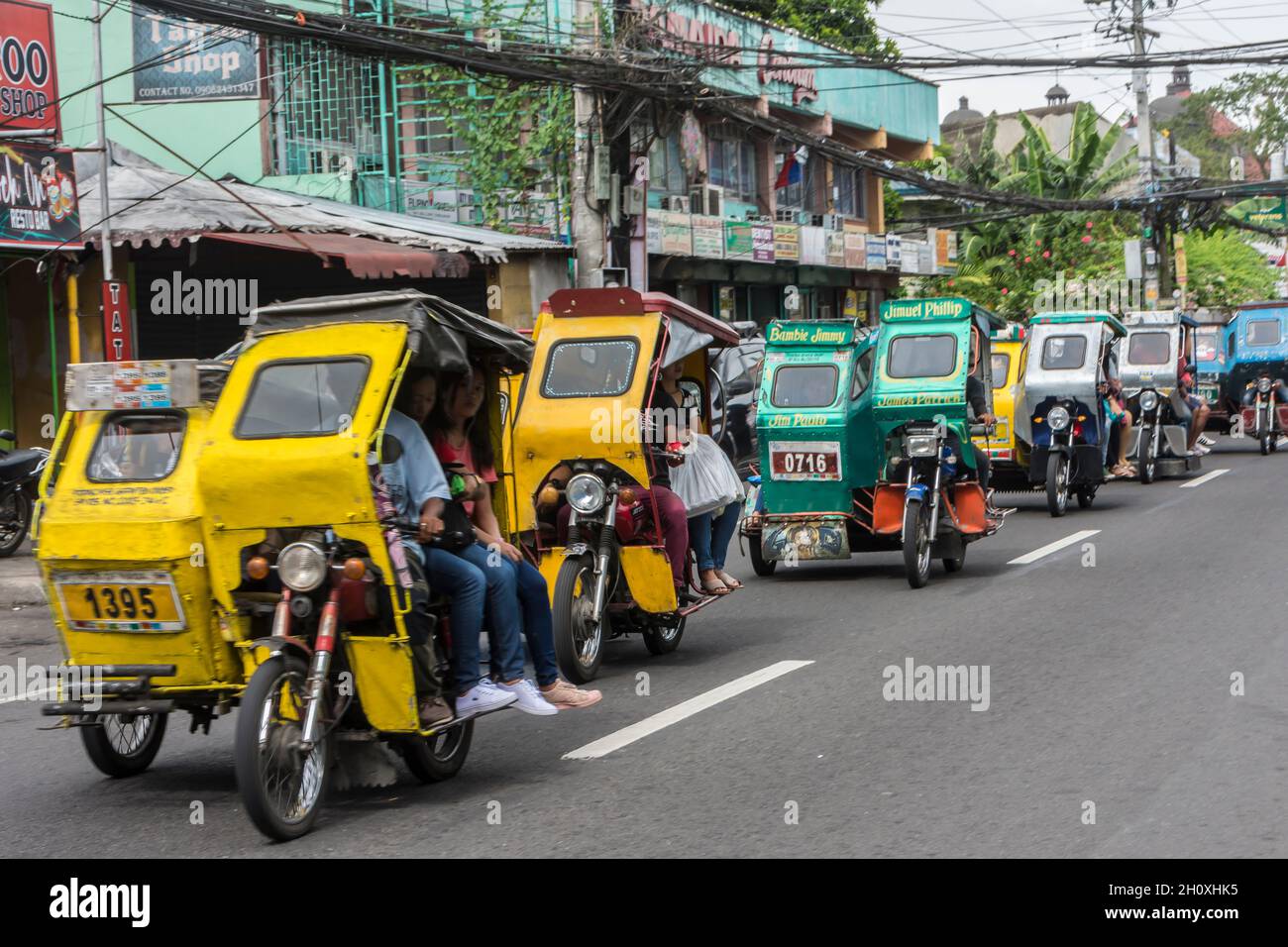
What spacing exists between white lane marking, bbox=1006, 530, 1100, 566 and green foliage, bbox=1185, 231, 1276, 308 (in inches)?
1469

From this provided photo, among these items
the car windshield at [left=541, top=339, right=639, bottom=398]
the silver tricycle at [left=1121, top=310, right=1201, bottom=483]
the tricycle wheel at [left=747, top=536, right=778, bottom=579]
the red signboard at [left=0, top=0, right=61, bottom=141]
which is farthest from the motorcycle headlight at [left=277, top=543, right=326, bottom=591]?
the silver tricycle at [left=1121, top=310, right=1201, bottom=483]

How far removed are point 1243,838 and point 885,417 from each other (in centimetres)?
832

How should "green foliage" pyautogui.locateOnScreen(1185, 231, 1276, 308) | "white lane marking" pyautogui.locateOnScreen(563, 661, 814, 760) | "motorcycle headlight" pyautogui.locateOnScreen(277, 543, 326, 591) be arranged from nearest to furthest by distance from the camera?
"motorcycle headlight" pyautogui.locateOnScreen(277, 543, 326, 591)
"white lane marking" pyautogui.locateOnScreen(563, 661, 814, 760)
"green foliage" pyautogui.locateOnScreen(1185, 231, 1276, 308)

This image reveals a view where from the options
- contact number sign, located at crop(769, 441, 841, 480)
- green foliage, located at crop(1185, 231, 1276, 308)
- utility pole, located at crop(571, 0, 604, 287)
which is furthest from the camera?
green foliage, located at crop(1185, 231, 1276, 308)

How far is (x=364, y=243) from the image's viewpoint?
19062mm

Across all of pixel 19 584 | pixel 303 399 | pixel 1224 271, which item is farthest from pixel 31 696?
pixel 1224 271

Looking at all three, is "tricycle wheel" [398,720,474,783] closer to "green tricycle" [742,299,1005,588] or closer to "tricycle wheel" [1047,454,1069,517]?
"green tricycle" [742,299,1005,588]

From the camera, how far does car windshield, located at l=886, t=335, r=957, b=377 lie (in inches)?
550

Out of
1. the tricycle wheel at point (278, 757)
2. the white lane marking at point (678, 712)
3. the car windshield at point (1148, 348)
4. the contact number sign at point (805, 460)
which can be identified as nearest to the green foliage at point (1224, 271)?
the car windshield at point (1148, 348)

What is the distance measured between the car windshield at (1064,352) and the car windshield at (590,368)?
429 inches

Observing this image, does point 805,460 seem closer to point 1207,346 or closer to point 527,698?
point 527,698

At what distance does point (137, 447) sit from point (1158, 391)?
19.4 meters

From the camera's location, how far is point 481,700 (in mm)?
6895

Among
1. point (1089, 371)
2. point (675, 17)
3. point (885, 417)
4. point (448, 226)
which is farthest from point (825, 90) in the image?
point (885, 417)
